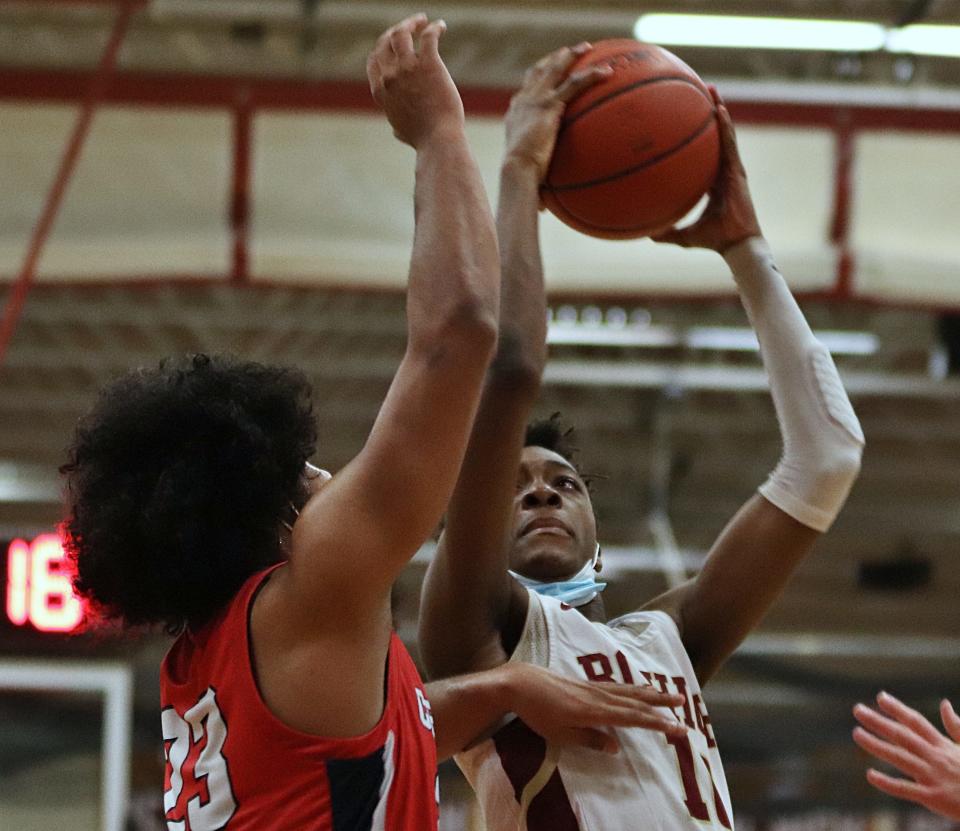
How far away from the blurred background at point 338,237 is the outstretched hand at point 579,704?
9.93 feet

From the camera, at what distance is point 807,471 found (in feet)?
9.72

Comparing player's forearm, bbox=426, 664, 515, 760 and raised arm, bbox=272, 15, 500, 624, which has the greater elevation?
raised arm, bbox=272, 15, 500, 624

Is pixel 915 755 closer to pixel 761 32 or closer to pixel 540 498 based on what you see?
pixel 540 498

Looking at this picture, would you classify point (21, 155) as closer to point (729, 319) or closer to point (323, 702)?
point (729, 319)

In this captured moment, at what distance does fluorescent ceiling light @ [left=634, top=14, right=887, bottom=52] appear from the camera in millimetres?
7824

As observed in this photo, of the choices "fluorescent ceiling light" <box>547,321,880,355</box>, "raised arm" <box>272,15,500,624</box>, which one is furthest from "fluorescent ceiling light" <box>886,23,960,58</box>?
"raised arm" <box>272,15,500,624</box>

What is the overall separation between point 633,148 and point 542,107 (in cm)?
21

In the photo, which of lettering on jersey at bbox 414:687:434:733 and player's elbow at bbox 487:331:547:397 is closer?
lettering on jersey at bbox 414:687:434:733

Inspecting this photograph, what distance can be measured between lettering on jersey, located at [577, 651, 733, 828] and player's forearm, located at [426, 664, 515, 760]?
9.3 inches

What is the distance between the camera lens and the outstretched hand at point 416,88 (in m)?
2.19

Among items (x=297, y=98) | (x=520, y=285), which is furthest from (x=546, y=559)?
(x=297, y=98)

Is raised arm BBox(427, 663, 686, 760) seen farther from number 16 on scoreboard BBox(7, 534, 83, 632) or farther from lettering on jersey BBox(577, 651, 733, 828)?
number 16 on scoreboard BBox(7, 534, 83, 632)

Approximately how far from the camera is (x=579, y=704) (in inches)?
101

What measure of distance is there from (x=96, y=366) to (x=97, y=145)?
14.8 feet
